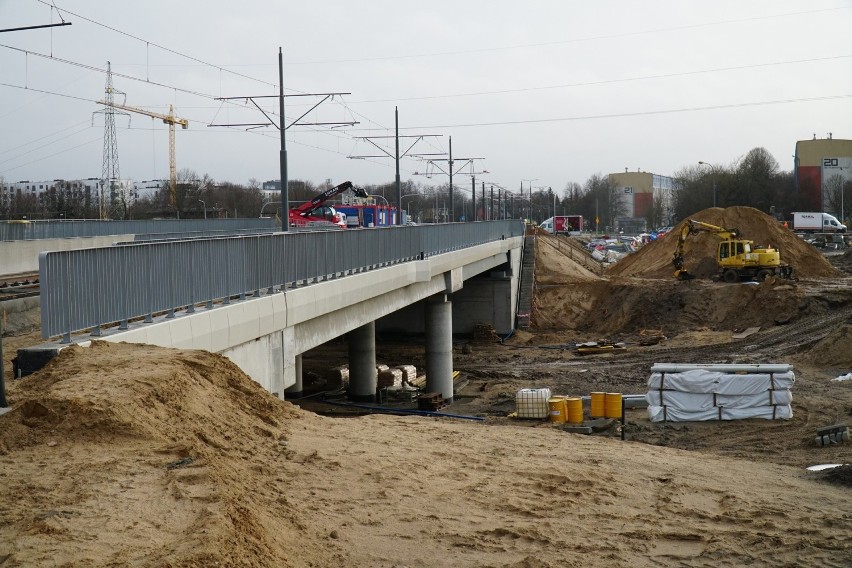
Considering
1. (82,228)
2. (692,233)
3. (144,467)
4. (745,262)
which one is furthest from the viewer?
(692,233)

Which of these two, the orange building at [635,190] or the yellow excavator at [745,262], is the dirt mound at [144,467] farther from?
the orange building at [635,190]

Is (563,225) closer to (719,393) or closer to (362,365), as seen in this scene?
(362,365)

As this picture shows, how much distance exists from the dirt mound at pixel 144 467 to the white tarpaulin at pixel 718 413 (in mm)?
13193

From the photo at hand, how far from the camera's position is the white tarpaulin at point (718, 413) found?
22406 millimetres

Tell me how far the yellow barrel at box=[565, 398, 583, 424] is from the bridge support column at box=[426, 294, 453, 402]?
10.5 m

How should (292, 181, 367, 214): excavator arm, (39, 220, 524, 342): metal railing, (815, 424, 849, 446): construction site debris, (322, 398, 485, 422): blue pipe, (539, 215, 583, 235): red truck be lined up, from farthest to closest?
(539, 215, 583, 235): red truck < (292, 181, 367, 214): excavator arm < (322, 398, 485, 422): blue pipe < (815, 424, 849, 446): construction site debris < (39, 220, 524, 342): metal railing

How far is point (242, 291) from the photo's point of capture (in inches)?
616

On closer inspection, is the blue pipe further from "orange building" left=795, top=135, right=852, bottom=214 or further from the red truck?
"orange building" left=795, top=135, right=852, bottom=214

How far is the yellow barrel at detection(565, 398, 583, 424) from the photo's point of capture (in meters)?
22.3

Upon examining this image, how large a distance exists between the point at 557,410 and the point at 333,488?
44.0ft

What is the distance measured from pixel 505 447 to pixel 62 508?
7598 mm

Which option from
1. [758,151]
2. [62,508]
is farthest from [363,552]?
[758,151]

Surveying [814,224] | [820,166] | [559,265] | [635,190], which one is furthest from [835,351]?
[635,190]

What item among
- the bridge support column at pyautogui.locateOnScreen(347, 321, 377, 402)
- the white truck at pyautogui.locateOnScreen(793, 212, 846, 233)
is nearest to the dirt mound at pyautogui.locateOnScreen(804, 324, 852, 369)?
the bridge support column at pyautogui.locateOnScreen(347, 321, 377, 402)
